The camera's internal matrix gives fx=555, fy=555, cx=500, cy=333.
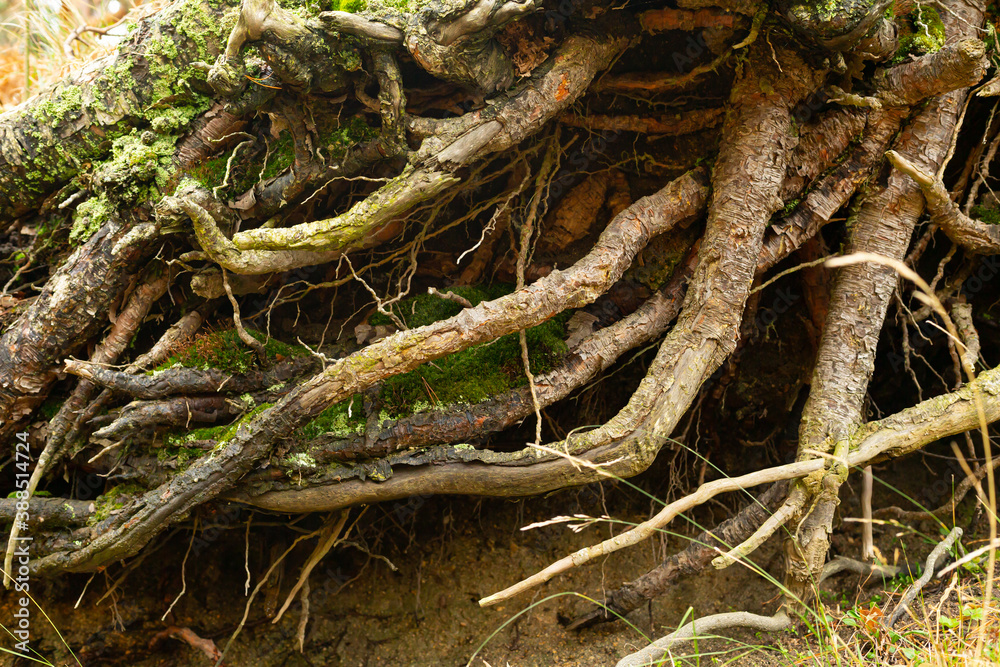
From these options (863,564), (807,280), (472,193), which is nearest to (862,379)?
(807,280)

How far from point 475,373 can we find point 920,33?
223 centimetres

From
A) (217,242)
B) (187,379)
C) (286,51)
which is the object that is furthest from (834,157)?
(187,379)

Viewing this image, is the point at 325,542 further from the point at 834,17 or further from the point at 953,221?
the point at 953,221

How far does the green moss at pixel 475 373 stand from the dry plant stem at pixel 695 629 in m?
1.03

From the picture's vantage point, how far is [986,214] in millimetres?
2600

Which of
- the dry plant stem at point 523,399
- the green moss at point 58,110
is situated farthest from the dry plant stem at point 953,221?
the green moss at point 58,110

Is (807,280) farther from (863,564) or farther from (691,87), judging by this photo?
(863,564)

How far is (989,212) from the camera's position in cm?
260

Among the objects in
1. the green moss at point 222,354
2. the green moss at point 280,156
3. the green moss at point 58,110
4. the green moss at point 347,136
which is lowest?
the green moss at point 222,354

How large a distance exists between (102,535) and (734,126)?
2.85m

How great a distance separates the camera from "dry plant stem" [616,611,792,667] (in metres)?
1.86

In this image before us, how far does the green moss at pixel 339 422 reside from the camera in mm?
2135

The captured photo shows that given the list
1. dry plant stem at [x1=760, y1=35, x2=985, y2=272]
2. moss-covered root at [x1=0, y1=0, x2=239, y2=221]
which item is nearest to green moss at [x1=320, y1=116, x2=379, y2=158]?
moss-covered root at [x1=0, y1=0, x2=239, y2=221]

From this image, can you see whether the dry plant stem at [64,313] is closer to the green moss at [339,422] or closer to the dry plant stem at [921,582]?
the green moss at [339,422]
